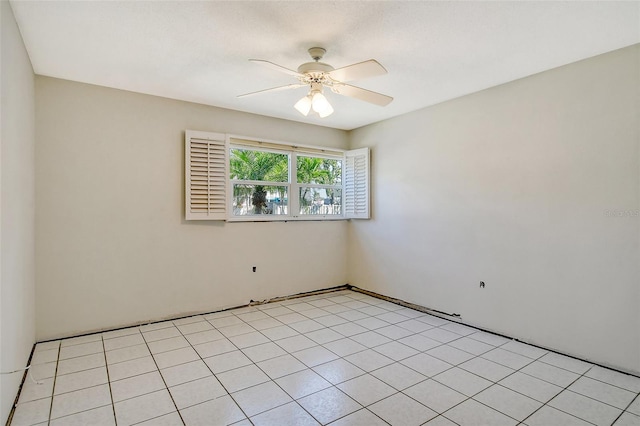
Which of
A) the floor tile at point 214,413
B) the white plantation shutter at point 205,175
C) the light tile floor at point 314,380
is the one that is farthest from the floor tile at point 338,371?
the white plantation shutter at point 205,175

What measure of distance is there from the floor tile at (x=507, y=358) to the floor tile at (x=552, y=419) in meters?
0.60

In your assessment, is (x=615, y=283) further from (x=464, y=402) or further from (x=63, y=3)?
(x=63, y=3)

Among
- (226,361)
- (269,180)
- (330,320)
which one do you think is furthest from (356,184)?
(226,361)

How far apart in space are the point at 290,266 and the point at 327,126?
7.18ft

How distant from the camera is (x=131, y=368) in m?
2.72

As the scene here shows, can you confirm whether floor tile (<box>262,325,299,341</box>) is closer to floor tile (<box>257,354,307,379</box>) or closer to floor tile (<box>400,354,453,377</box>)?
floor tile (<box>257,354,307,379</box>)

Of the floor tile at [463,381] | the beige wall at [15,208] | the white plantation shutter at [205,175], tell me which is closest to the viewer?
the beige wall at [15,208]

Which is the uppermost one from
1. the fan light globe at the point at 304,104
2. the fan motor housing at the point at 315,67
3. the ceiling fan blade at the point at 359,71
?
the fan motor housing at the point at 315,67

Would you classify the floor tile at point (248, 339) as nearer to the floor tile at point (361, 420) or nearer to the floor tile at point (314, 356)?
the floor tile at point (314, 356)

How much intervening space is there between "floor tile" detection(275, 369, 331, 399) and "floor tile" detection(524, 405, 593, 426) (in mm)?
1302

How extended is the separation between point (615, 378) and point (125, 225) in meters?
4.57

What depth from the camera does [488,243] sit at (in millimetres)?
3561

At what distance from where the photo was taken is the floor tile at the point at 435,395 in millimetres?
2215

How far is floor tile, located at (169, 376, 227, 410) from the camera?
225 cm
